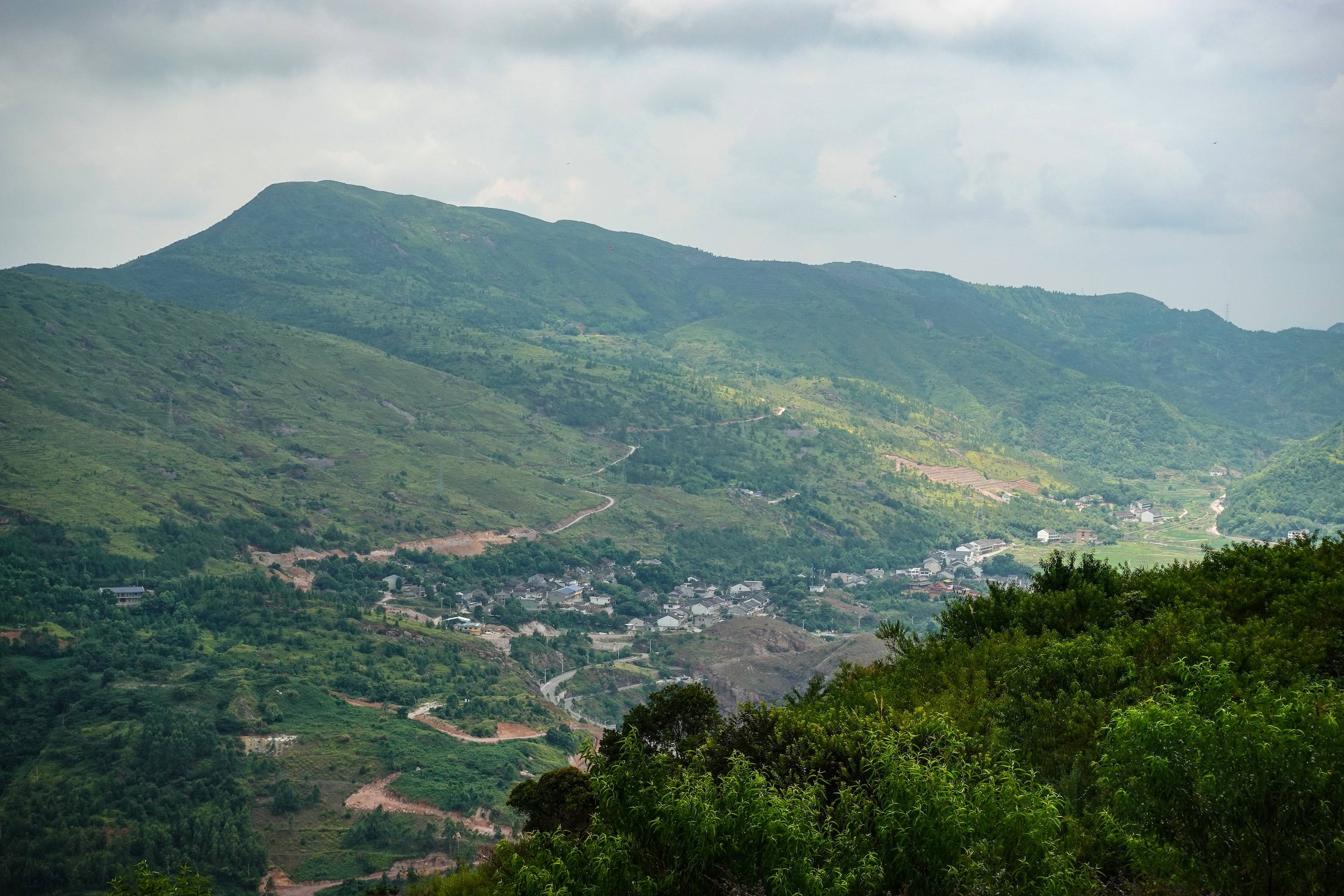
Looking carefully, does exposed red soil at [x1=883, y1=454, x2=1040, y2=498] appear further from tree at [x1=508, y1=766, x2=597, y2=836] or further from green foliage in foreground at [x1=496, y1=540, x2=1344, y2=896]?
green foliage in foreground at [x1=496, y1=540, x2=1344, y2=896]

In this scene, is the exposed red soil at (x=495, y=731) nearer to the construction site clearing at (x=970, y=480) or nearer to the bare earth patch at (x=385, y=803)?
the bare earth patch at (x=385, y=803)

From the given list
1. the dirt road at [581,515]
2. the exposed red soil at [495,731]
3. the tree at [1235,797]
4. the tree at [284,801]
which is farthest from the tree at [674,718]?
the dirt road at [581,515]

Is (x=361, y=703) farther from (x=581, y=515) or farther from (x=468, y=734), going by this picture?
(x=581, y=515)

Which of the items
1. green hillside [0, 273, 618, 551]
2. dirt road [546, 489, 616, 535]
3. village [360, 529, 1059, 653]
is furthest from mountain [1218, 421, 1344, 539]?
green hillside [0, 273, 618, 551]

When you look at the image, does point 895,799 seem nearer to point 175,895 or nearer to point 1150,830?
point 1150,830

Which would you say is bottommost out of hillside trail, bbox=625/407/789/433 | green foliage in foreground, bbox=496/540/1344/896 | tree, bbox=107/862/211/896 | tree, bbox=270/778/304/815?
tree, bbox=270/778/304/815

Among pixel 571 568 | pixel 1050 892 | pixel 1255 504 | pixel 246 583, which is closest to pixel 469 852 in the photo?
pixel 1050 892
